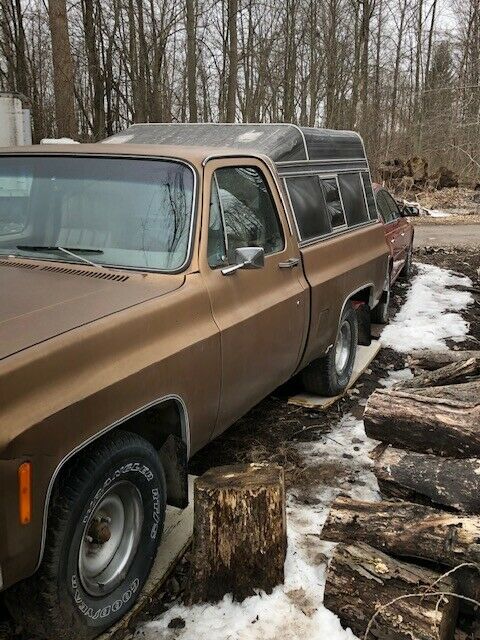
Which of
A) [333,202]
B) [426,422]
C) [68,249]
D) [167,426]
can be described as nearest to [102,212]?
[68,249]

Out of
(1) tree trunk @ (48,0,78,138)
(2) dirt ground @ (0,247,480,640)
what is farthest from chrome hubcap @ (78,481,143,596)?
(1) tree trunk @ (48,0,78,138)

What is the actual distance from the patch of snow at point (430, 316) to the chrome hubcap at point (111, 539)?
16.5 ft

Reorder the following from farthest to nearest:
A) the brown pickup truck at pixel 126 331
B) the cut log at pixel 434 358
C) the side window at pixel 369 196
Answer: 1. the side window at pixel 369 196
2. the cut log at pixel 434 358
3. the brown pickup truck at pixel 126 331

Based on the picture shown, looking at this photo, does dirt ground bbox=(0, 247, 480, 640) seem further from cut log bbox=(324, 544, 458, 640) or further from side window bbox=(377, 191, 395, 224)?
side window bbox=(377, 191, 395, 224)

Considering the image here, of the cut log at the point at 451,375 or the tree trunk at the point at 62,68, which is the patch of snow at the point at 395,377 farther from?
the tree trunk at the point at 62,68

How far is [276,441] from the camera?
4930 millimetres

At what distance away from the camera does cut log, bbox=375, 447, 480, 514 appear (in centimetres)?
329

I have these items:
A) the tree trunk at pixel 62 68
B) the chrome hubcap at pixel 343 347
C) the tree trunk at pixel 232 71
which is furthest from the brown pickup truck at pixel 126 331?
the tree trunk at pixel 232 71

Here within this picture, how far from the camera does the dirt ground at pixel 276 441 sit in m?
3.17

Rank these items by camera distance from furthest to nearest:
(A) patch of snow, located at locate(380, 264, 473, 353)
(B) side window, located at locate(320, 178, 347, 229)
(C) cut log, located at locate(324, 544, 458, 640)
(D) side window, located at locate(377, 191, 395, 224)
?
(D) side window, located at locate(377, 191, 395, 224) < (A) patch of snow, located at locate(380, 264, 473, 353) < (B) side window, located at locate(320, 178, 347, 229) < (C) cut log, located at locate(324, 544, 458, 640)

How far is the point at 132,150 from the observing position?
375 centimetres

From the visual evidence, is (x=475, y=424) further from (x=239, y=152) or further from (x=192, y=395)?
(x=239, y=152)

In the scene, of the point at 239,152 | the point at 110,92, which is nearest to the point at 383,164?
the point at 110,92

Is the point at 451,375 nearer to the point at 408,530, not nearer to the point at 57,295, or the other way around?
the point at 408,530
